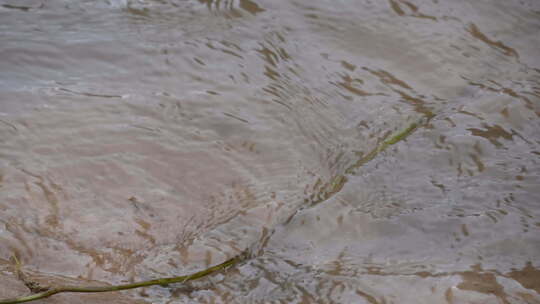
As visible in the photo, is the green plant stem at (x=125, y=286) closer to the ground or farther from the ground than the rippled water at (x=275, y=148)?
closer to the ground

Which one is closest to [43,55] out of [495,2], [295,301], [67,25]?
[67,25]

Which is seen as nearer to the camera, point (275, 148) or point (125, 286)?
point (125, 286)

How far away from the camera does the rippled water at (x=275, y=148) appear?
2.07m

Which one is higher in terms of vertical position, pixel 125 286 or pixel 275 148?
pixel 275 148

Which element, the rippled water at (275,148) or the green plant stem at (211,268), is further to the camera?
the rippled water at (275,148)

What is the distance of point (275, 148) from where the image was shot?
8.88ft

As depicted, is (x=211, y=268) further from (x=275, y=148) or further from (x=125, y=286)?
(x=275, y=148)

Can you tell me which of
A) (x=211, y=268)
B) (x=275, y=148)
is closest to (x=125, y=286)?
(x=211, y=268)

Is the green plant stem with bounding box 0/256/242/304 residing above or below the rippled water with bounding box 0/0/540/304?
below

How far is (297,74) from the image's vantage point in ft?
10.4

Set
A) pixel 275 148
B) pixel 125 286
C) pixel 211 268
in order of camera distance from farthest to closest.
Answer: pixel 275 148
pixel 211 268
pixel 125 286

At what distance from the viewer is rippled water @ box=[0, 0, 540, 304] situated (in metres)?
2.07

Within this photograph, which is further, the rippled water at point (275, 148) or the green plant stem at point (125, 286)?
the rippled water at point (275, 148)

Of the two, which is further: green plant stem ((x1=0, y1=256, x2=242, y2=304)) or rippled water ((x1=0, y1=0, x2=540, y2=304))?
rippled water ((x1=0, y1=0, x2=540, y2=304))
